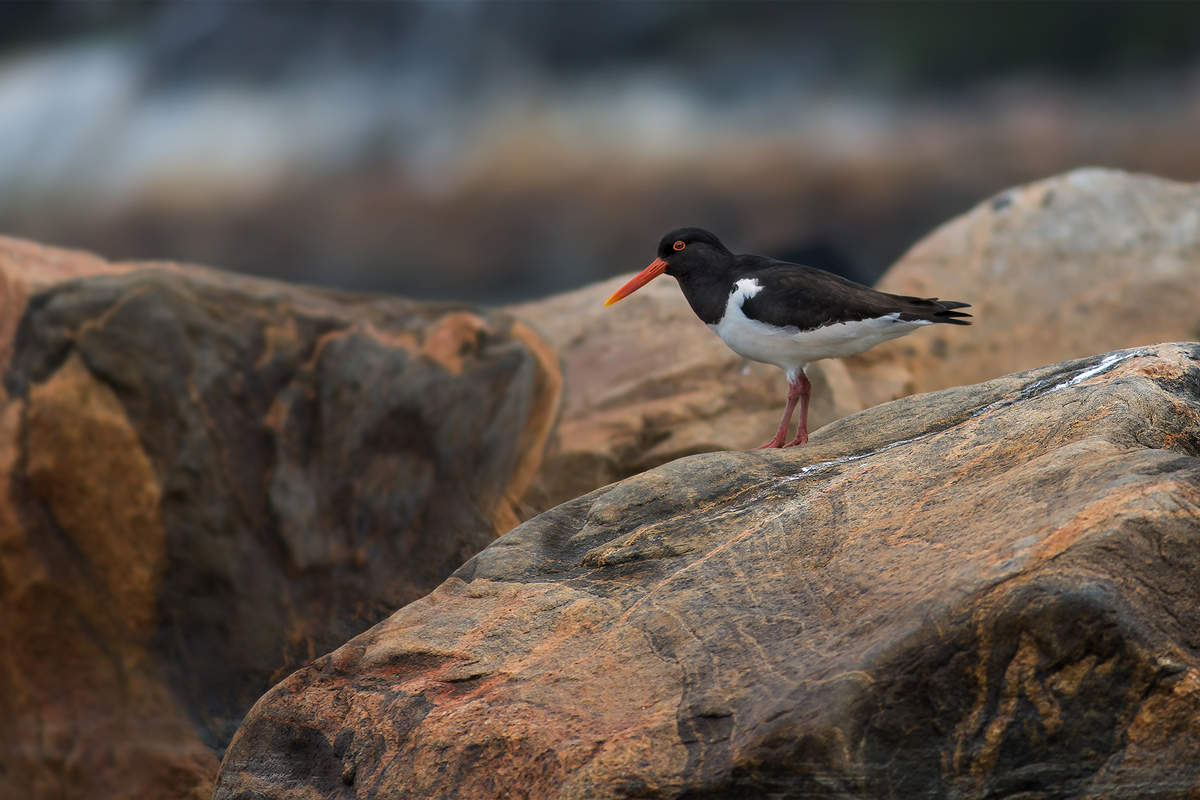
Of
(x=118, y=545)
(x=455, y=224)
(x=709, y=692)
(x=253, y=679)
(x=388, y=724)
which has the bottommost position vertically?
(x=253, y=679)

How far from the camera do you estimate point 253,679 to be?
857 centimetres

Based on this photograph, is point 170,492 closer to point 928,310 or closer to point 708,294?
point 708,294

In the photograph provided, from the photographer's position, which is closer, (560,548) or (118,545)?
(560,548)

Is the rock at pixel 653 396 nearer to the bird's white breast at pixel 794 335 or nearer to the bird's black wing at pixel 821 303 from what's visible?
the bird's white breast at pixel 794 335

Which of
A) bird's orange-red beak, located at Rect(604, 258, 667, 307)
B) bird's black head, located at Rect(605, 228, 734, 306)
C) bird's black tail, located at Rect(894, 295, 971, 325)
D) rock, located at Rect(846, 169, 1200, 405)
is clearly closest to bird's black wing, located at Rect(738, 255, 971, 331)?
bird's black tail, located at Rect(894, 295, 971, 325)

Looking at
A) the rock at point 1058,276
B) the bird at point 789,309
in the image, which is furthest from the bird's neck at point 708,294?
the rock at point 1058,276

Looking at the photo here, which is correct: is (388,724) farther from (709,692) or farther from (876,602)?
(876,602)

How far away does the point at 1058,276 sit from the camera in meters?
11.6

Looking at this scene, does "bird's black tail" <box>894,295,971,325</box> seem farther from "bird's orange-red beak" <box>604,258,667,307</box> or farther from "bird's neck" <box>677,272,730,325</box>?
"bird's orange-red beak" <box>604,258,667,307</box>

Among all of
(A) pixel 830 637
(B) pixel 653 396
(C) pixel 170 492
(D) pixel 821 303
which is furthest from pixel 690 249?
(C) pixel 170 492

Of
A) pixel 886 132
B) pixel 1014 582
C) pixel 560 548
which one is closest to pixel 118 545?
pixel 560 548

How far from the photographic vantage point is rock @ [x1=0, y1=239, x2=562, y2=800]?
33.4ft

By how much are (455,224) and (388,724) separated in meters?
17.4

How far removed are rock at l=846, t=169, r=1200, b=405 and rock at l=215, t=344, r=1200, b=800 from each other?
21.0 feet
